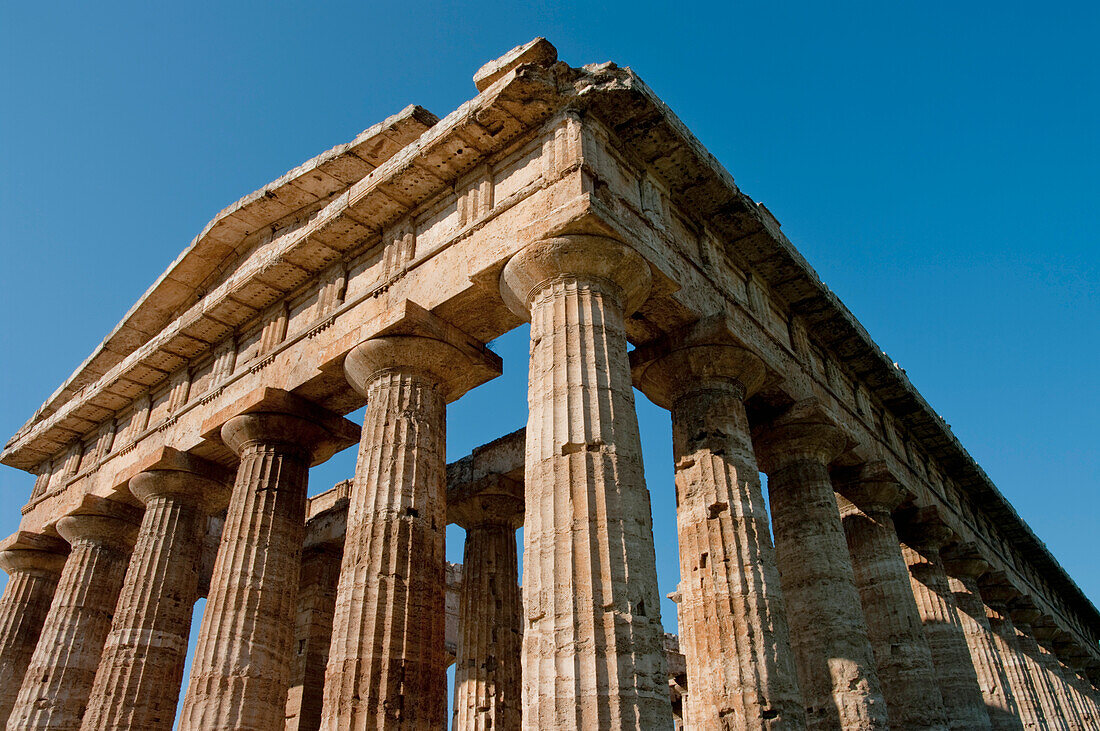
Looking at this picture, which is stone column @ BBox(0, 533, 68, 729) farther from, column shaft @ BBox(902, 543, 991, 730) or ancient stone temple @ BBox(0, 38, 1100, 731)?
column shaft @ BBox(902, 543, 991, 730)

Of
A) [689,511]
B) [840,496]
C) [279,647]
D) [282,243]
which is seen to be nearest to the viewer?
[689,511]

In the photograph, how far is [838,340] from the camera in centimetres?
1653

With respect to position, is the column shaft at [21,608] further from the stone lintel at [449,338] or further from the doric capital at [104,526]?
the stone lintel at [449,338]

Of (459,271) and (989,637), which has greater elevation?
(459,271)

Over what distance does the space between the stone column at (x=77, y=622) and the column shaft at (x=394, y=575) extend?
864 cm

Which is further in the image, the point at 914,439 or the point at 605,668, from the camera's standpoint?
the point at 914,439

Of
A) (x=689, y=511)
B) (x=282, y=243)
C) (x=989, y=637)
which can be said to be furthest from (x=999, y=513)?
(x=282, y=243)

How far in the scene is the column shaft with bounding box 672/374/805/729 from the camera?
9758mm

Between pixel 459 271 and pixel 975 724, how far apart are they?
534 inches

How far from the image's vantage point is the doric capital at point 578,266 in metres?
10.2

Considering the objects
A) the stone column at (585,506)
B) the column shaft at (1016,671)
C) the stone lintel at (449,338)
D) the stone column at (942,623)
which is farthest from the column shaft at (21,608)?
the column shaft at (1016,671)

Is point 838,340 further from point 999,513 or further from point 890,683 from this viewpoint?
point 999,513

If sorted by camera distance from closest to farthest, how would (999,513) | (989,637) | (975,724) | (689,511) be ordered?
(689,511) → (975,724) → (989,637) → (999,513)

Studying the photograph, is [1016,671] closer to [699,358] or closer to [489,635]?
[489,635]
